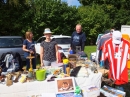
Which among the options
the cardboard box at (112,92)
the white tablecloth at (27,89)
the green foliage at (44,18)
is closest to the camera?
the white tablecloth at (27,89)

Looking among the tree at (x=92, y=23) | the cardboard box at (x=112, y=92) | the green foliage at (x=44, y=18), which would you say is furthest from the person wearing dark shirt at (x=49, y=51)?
the tree at (x=92, y=23)

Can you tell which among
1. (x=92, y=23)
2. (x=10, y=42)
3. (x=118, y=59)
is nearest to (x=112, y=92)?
(x=118, y=59)

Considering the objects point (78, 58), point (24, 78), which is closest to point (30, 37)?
point (78, 58)

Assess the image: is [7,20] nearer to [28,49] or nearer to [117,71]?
[28,49]

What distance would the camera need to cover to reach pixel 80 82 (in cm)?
434

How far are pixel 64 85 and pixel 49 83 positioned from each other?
0.92ft

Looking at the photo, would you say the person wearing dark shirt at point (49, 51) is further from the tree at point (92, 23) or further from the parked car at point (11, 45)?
the tree at point (92, 23)

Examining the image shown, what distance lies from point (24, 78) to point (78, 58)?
6.04 ft

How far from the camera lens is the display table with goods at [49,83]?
396 cm

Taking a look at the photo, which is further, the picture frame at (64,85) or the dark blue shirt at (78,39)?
the dark blue shirt at (78,39)

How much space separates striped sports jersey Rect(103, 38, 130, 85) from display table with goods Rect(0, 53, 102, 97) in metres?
0.40

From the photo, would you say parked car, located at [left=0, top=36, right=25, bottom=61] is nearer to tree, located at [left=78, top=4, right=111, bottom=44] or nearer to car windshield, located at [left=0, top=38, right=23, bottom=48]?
car windshield, located at [left=0, top=38, right=23, bottom=48]

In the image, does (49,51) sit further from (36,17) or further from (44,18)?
(44,18)

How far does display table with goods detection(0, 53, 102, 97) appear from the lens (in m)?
3.96
